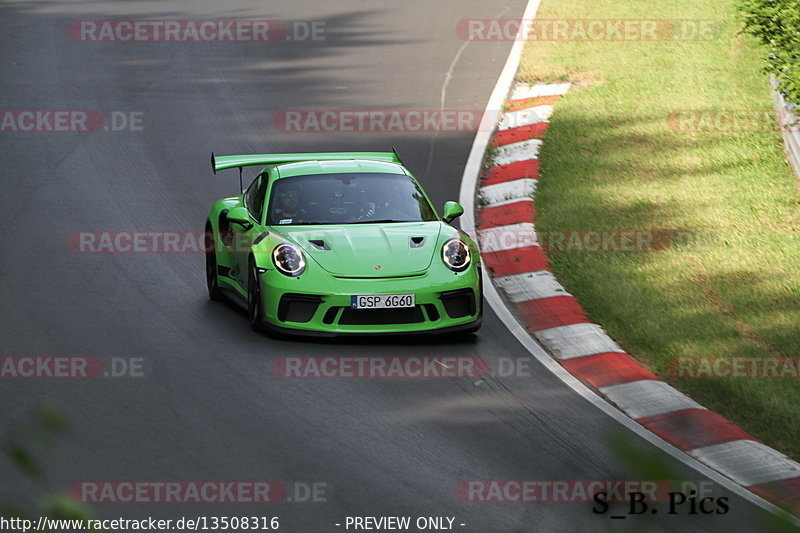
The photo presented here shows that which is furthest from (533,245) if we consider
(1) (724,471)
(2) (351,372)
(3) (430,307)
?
(1) (724,471)

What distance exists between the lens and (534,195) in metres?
12.6

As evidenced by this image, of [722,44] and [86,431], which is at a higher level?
[722,44]

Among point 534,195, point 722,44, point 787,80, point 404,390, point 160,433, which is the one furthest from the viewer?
point 722,44

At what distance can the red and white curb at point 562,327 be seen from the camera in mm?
6863

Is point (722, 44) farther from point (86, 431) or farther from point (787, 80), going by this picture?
point (86, 431)

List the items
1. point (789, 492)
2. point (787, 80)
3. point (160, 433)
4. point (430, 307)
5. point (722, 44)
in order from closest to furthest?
point (789, 492) < point (160, 433) < point (430, 307) < point (787, 80) < point (722, 44)

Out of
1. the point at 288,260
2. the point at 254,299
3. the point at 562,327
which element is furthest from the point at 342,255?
the point at 562,327

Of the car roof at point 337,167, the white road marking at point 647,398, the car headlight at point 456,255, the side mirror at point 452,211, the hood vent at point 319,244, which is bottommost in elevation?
the white road marking at point 647,398

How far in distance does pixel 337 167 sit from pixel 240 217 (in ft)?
3.29

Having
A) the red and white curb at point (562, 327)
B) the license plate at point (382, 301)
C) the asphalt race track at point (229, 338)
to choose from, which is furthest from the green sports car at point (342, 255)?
the red and white curb at point (562, 327)

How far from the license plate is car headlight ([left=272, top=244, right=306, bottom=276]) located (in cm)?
52

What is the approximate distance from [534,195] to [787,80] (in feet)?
9.32

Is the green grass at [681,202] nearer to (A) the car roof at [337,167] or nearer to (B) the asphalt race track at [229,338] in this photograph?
(B) the asphalt race track at [229,338]

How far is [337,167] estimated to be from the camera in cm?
996
